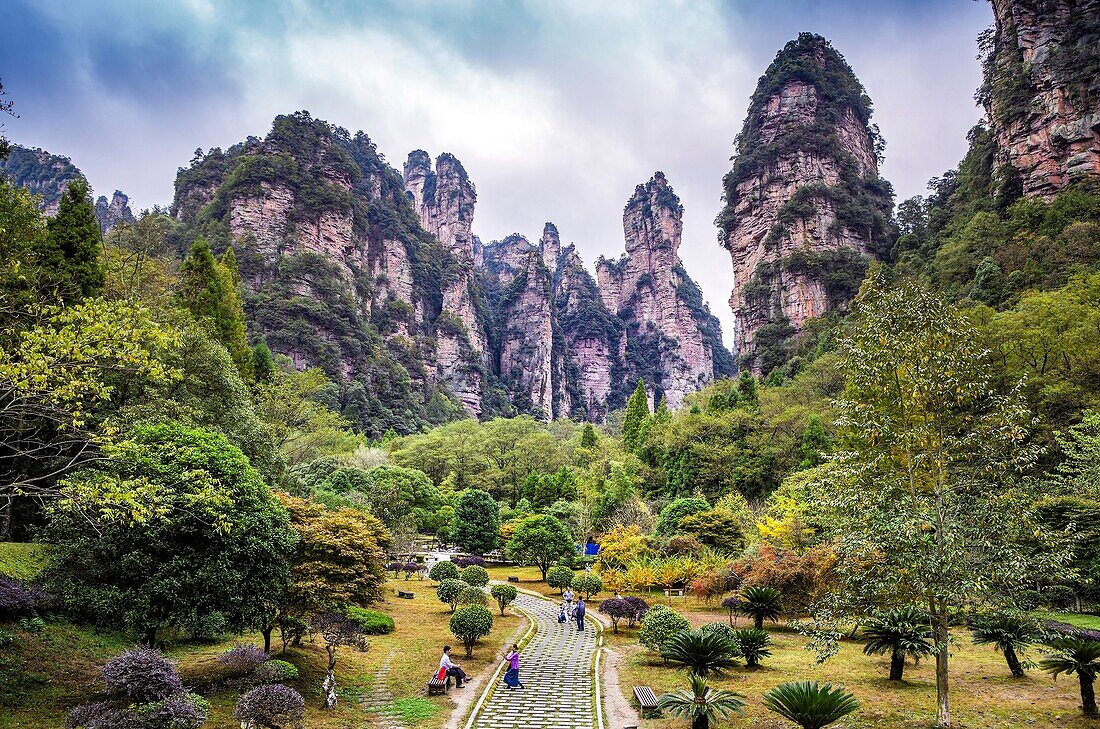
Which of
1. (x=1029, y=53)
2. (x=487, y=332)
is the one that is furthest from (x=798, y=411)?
(x=487, y=332)

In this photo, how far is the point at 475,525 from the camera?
36156 mm

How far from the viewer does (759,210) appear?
2921 inches

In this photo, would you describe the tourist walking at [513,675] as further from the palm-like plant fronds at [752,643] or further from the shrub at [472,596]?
the shrub at [472,596]

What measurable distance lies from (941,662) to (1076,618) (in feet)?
45.5

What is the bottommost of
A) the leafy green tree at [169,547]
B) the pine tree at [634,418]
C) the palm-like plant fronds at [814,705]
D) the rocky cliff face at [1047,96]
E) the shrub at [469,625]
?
the shrub at [469,625]

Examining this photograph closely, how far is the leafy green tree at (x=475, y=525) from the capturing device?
36.0 metres

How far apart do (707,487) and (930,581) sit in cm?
3067

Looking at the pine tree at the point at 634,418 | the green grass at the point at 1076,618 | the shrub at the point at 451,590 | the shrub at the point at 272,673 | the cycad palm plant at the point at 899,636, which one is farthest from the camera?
the pine tree at the point at 634,418

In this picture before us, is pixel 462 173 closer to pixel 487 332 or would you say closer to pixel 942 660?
pixel 487 332

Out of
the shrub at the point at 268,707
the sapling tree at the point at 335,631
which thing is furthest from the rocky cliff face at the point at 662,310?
A: the shrub at the point at 268,707

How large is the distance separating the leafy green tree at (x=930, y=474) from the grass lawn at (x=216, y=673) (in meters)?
8.91

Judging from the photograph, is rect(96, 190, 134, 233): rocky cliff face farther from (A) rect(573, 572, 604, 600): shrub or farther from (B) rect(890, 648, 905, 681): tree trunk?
(B) rect(890, 648, 905, 681): tree trunk

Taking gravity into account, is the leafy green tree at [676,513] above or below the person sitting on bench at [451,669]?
above

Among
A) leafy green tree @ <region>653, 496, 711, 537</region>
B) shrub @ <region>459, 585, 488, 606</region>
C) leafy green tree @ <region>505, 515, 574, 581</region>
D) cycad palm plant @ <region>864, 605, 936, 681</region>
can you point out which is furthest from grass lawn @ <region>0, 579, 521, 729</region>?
leafy green tree @ <region>653, 496, 711, 537</region>
